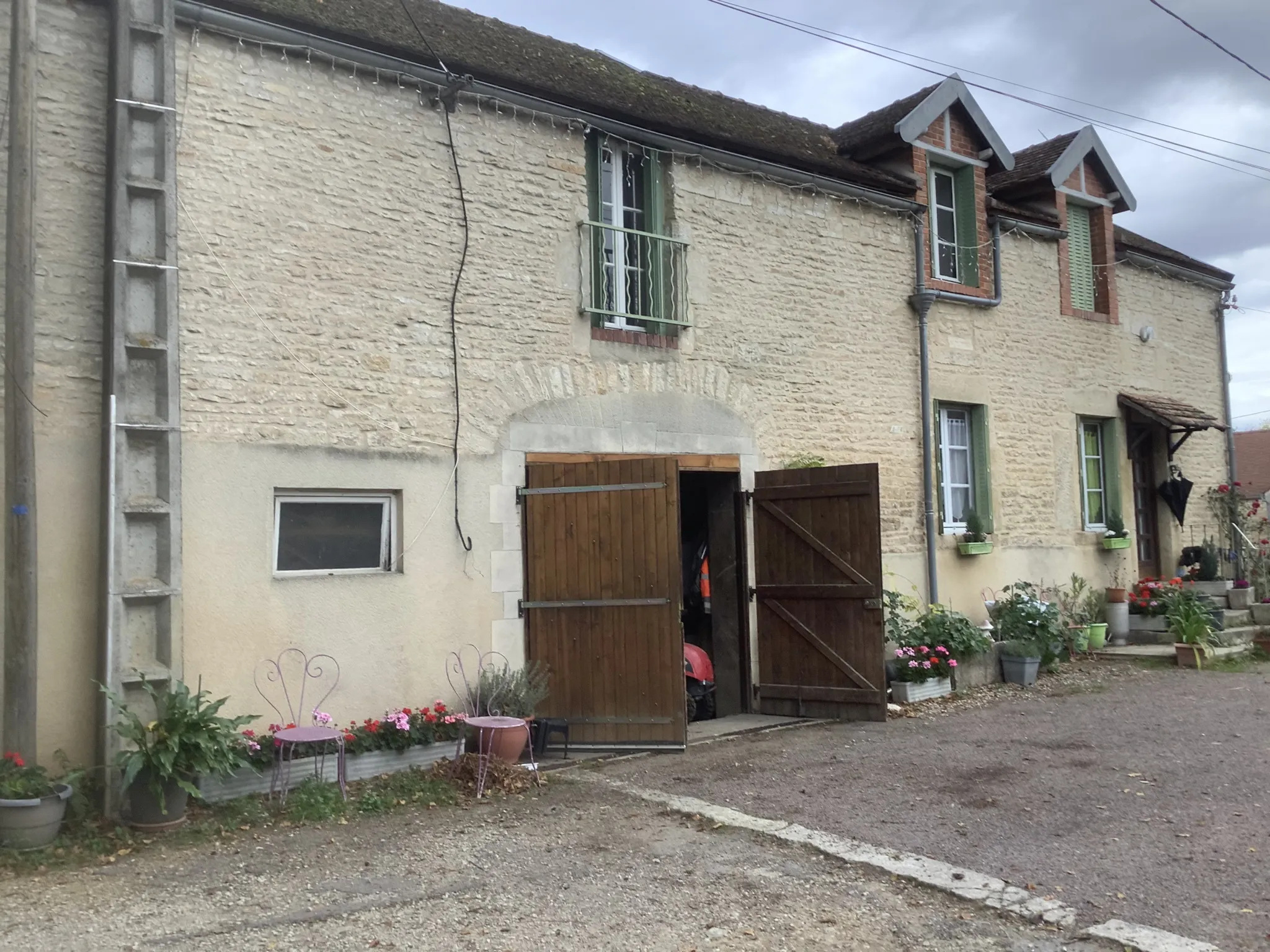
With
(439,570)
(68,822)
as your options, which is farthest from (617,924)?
(439,570)

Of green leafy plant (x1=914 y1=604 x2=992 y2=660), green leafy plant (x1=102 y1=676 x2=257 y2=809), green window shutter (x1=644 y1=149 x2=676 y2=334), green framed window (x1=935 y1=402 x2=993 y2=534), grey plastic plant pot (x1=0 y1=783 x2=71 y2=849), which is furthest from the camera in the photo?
green framed window (x1=935 y1=402 x2=993 y2=534)

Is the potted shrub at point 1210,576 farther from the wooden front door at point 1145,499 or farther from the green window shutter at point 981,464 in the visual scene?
the green window shutter at point 981,464

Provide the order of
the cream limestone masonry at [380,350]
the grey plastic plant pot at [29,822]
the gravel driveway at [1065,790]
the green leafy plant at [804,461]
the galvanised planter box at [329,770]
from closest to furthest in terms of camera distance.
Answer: the gravel driveway at [1065,790] → the grey plastic plant pot at [29,822] → the galvanised planter box at [329,770] → the cream limestone masonry at [380,350] → the green leafy plant at [804,461]

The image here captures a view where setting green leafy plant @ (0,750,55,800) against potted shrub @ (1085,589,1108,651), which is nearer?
green leafy plant @ (0,750,55,800)

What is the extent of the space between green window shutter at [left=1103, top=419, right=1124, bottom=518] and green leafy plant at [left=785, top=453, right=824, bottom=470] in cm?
515

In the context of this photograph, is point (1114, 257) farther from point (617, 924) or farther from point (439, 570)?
point (617, 924)

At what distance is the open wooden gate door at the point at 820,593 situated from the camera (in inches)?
349

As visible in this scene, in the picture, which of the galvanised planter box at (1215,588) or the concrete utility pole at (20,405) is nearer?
the concrete utility pole at (20,405)

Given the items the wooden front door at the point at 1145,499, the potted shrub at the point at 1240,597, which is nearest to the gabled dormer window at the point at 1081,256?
the wooden front door at the point at 1145,499

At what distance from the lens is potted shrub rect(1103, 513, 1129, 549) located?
1294 centimetres

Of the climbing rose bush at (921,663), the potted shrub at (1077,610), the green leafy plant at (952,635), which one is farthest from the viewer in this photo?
the potted shrub at (1077,610)

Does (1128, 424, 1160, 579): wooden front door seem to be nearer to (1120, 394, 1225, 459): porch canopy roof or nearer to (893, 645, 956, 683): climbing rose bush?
(1120, 394, 1225, 459): porch canopy roof

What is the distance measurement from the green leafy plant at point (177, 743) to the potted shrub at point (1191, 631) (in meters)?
9.67

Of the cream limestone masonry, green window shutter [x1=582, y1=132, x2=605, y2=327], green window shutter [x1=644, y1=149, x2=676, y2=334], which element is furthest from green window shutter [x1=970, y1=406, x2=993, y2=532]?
green window shutter [x1=582, y1=132, x2=605, y2=327]
